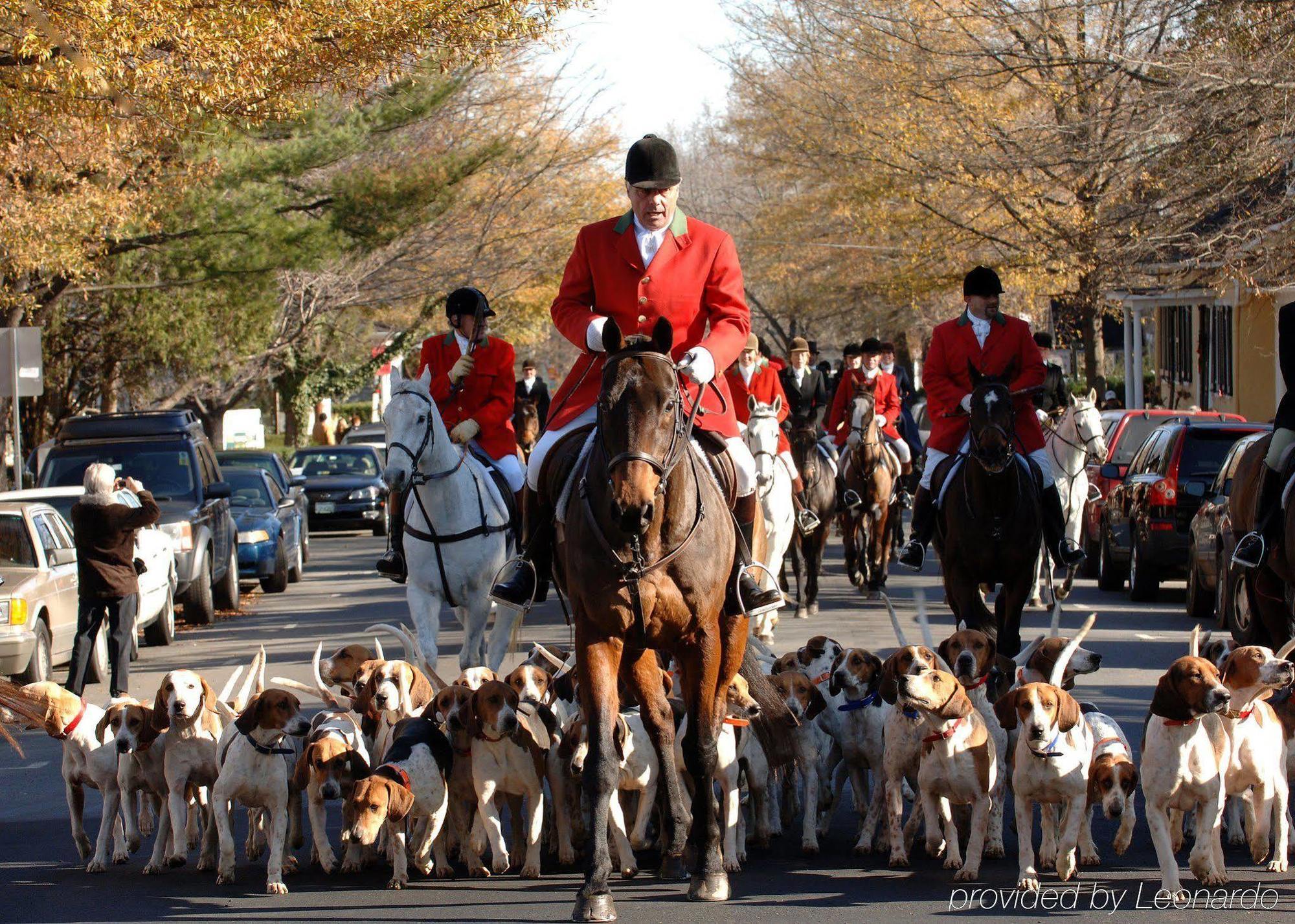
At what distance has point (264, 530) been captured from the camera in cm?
2430

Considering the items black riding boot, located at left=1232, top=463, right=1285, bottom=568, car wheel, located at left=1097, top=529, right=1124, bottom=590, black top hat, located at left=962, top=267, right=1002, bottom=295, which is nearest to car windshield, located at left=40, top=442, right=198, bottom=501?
car wheel, located at left=1097, top=529, right=1124, bottom=590

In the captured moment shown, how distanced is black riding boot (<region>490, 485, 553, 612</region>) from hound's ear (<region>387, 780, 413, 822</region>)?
1.27 metres

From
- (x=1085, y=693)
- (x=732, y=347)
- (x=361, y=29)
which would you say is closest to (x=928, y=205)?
(x=361, y=29)

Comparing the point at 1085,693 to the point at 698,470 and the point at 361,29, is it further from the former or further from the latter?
the point at 361,29

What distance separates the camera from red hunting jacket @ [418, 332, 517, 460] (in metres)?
12.1

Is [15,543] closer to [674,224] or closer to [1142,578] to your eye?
[674,224]

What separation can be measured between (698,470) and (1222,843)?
3231 mm

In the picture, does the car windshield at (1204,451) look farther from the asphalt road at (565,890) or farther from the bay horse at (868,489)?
the asphalt road at (565,890)

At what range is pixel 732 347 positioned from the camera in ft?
27.4

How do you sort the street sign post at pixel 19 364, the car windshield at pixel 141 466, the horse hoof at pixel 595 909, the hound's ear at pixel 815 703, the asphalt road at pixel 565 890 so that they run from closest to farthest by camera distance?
the horse hoof at pixel 595 909 → the asphalt road at pixel 565 890 → the hound's ear at pixel 815 703 → the car windshield at pixel 141 466 → the street sign post at pixel 19 364

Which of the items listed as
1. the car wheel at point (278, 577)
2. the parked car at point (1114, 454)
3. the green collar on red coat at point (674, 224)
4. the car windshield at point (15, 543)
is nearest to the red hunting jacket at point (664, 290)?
the green collar on red coat at point (674, 224)

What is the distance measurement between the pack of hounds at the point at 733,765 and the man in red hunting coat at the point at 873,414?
11.1 m

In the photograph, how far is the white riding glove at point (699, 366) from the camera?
311 inches

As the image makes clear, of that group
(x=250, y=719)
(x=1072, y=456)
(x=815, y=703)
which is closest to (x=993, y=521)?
(x=815, y=703)
